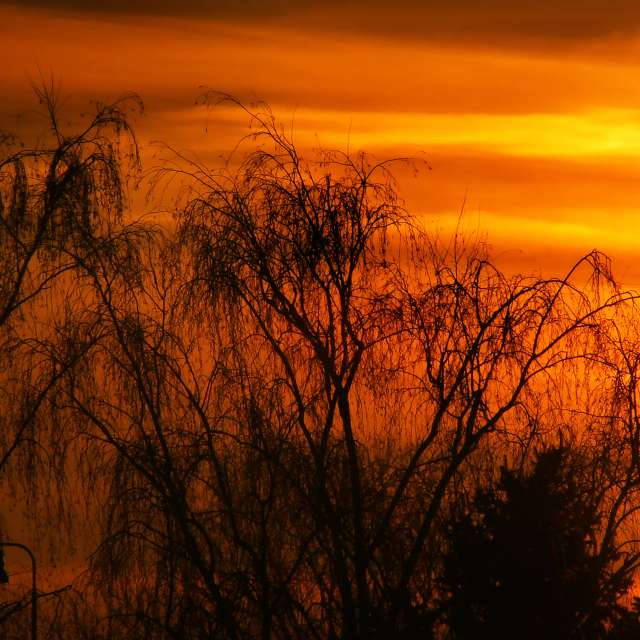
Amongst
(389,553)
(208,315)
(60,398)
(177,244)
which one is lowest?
(389,553)

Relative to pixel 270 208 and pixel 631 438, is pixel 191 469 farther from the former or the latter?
pixel 631 438

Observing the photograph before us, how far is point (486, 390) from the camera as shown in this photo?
12.8 m

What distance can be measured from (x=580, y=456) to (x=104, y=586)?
6306 millimetres

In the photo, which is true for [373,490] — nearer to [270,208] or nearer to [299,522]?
[299,522]

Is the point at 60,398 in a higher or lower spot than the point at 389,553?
higher

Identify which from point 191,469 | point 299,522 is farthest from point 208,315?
point 299,522

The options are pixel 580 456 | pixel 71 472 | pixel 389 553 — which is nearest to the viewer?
pixel 71 472

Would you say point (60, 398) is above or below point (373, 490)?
above

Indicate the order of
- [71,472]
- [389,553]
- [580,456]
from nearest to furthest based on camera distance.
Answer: [71,472] → [389,553] → [580,456]

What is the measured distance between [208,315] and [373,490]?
297 centimetres

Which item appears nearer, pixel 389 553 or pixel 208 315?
pixel 208 315

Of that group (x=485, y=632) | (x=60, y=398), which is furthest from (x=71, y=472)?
(x=485, y=632)

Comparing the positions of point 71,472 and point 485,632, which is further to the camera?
point 485,632

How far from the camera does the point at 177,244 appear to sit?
1209 cm
